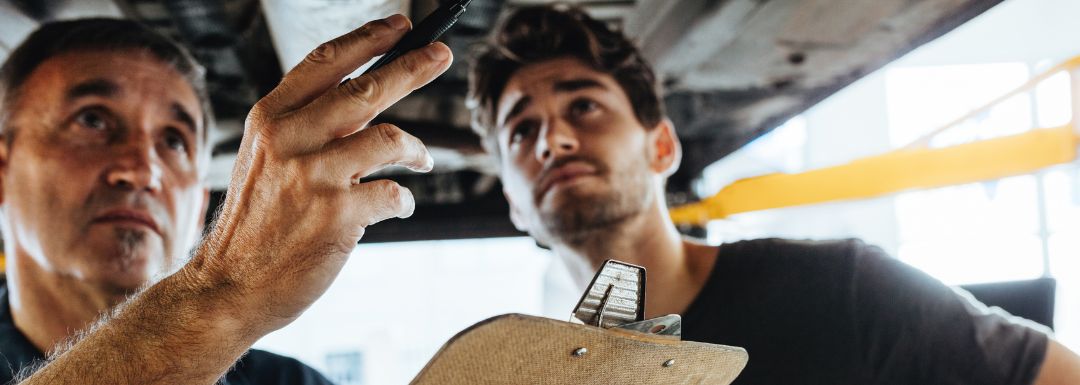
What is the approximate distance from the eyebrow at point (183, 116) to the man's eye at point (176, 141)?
0.04 metres

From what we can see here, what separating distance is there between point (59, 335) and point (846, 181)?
2845 mm

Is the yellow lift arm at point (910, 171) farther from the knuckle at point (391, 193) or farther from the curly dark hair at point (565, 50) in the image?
the knuckle at point (391, 193)

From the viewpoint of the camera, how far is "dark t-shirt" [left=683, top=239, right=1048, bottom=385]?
1.71 metres

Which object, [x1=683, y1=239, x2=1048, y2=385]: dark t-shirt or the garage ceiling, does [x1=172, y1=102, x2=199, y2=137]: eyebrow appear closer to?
the garage ceiling

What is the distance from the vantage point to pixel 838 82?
288 cm

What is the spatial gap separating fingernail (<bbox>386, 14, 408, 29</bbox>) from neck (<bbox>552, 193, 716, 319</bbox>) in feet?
4.22

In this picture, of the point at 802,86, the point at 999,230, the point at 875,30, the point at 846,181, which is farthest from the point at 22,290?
the point at 999,230

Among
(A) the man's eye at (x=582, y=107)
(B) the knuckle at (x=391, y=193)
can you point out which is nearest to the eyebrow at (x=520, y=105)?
(A) the man's eye at (x=582, y=107)

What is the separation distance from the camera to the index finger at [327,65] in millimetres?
889

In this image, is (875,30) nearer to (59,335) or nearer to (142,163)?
(142,163)

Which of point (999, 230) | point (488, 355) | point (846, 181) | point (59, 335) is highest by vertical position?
point (488, 355)

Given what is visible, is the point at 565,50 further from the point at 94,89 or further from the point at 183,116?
the point at 94,89

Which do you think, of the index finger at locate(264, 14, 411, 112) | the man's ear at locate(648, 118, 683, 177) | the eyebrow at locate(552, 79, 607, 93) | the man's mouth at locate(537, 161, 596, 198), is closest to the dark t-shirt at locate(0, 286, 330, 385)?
the man's mouth at locate(537, 161, 596, 198)

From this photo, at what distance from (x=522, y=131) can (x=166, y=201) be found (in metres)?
0.99
